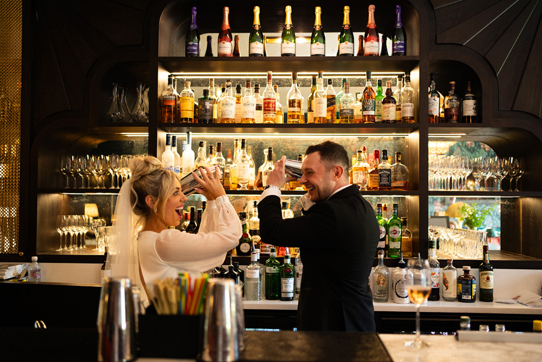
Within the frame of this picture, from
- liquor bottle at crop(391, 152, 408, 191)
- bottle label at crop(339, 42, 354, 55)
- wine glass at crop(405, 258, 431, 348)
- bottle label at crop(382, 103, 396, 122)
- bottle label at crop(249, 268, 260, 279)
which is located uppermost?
bottle label at crop(339, 42, 354, 55)

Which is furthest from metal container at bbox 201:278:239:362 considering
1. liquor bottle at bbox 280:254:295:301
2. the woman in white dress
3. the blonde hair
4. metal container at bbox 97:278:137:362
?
liquor bottle at bbox 280:254:295:301

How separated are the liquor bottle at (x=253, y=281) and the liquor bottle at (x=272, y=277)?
0.18ft

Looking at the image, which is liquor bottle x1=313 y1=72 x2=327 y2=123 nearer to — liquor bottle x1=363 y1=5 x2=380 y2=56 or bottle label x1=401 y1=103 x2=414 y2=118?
liquor bottle x1=363 y1=5 x2=380 y2=56

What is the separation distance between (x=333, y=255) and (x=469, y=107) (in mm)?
1585

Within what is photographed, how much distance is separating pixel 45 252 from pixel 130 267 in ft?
4.82

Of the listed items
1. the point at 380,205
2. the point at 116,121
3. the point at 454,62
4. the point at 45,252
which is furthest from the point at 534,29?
the point at 45,252

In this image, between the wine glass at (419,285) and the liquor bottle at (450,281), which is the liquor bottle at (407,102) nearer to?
the liquor bottle at (450,281)

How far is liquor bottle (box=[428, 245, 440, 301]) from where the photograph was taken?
2.81 m

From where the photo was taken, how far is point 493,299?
2877 millimetres

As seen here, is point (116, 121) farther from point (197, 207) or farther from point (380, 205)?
point (380, 205)

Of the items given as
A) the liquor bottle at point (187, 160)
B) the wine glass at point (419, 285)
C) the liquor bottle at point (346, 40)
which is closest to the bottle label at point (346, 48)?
the liquor bottle at point (346, 40)

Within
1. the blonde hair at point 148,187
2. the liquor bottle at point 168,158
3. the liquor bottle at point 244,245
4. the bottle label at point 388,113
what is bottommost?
the liquor bottle at point 244,245

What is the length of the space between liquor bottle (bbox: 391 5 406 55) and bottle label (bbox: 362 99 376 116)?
343 millimetres

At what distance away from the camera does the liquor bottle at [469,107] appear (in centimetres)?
294
